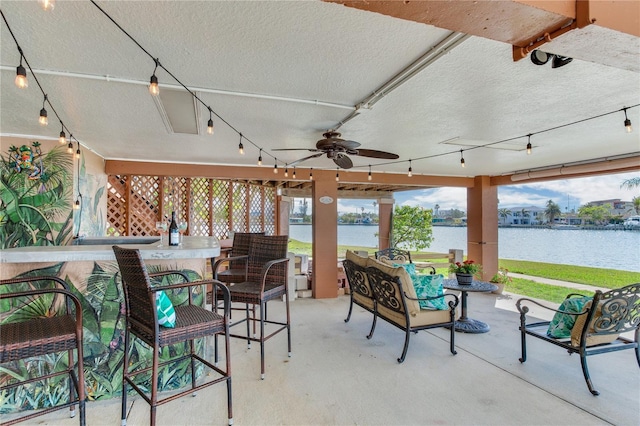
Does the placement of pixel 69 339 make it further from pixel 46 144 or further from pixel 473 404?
pixel 46 144

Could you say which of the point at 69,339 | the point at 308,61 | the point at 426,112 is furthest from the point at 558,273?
the point at 69,339

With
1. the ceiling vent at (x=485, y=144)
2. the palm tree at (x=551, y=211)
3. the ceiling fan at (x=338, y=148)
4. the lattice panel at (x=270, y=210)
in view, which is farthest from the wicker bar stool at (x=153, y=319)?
the palm tree at (x=551, y=211)

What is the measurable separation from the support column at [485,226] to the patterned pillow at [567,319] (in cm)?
379

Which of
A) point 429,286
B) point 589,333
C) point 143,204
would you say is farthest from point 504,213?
point 143,204

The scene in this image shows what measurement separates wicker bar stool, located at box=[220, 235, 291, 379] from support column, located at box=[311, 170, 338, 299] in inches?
92.0

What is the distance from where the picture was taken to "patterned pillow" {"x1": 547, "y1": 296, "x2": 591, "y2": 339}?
2.69m

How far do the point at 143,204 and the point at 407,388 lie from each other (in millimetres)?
5835

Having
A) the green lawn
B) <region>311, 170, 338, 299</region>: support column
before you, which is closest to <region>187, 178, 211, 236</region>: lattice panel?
the green lawn

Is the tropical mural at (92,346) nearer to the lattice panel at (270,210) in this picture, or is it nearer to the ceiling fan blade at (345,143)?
the ceiling fan blade at (345,143)

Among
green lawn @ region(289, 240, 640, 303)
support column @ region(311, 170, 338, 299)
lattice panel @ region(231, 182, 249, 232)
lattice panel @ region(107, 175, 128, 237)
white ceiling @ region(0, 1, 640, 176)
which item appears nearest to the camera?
white ceiling @ region(0, 1, 640, 176)

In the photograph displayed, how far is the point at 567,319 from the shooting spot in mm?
2764

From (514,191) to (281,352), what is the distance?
9.98 m

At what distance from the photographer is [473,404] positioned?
7.58 ft

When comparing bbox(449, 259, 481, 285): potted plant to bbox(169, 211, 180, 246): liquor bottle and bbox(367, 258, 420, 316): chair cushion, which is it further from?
bbox(169, 211, 180, 246): liquor bottle
